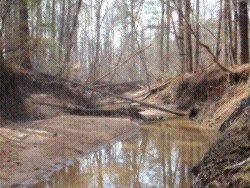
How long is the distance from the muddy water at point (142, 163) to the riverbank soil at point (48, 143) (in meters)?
0.36

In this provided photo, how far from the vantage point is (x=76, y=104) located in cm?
2178

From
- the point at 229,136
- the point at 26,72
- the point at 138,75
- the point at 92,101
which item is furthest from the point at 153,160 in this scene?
the point at 138,75

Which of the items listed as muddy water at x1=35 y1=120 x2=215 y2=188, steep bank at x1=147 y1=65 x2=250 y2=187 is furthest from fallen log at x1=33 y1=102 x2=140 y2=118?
muddy water at x1=35 y1=120 x2=215 y2=188

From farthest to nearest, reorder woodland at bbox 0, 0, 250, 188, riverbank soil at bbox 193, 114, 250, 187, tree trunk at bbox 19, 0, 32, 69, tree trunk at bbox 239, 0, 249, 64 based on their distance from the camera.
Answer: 1. tree trunk at bbox 239, 0, 249, 64
2. tree trunk at bbox 19, 0, 32, 69
3. woodland at bbox 0, 0, 250, 188
4. riverbank soil at bbox 193, 114, 250, 187

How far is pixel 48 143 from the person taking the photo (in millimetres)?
11727

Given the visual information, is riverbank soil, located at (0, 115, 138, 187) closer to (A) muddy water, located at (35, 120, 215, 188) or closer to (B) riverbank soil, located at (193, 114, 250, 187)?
(A) muddy water, located at (35, 120, 215, 188)

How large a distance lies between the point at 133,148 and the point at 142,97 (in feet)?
57.4

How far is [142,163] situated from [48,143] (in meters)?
2.63

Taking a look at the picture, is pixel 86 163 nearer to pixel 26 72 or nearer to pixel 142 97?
pixel 26 72

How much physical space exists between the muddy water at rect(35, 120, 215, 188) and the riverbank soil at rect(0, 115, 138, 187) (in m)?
0.36

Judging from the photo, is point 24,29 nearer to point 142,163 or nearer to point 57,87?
point 57,87

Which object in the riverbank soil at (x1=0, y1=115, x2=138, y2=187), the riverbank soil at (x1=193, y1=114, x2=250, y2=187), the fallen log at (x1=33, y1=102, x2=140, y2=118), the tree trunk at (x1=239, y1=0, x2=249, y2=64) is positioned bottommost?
→ the fallen log at (x1=33, y1=102, x2=140, y2=118)

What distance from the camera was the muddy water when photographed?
9141 millimetres

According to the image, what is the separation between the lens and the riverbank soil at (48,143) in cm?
901
